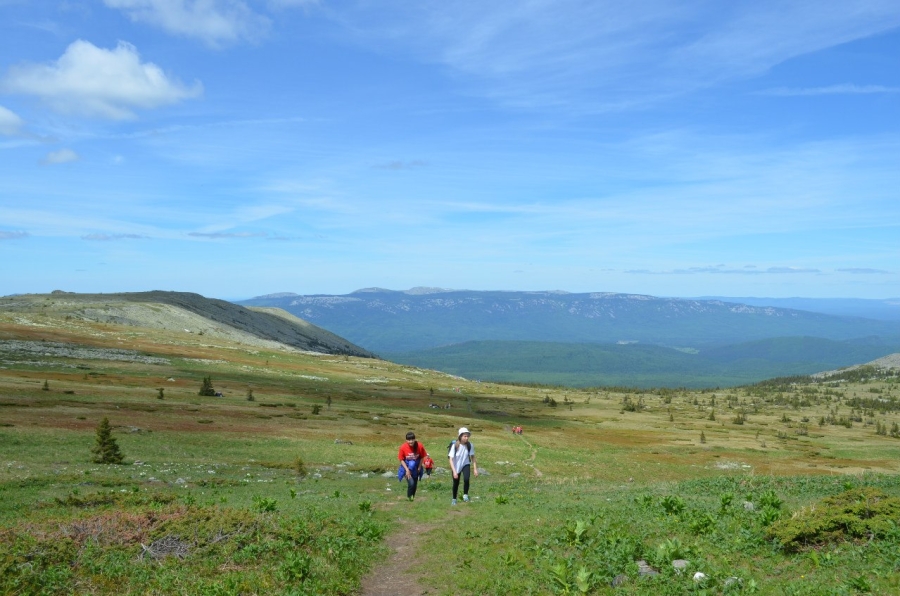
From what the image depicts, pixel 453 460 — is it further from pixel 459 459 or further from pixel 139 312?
pixel 139 312

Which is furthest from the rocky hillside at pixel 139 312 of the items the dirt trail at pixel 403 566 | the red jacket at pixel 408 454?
the dirt trail at pixel 403 566

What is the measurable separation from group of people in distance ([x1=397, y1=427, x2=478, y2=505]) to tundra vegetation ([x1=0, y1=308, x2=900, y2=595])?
1022 mm

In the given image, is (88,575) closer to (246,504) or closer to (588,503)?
(246,504)

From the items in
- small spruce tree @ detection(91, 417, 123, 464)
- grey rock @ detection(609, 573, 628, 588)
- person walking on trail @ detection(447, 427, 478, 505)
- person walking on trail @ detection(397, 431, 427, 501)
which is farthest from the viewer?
small spruce tree @ detection(91, 417, 123, 464)

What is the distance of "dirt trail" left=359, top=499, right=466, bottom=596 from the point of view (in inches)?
597

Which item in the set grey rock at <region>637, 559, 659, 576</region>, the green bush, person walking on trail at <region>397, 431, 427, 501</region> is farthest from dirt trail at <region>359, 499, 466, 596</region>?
the green bush

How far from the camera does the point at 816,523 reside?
15.2 metres

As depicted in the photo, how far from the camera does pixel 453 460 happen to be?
2423 cm

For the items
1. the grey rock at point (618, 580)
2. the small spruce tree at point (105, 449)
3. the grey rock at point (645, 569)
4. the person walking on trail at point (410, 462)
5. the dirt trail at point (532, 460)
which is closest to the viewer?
the grey rock at point (618, 580)

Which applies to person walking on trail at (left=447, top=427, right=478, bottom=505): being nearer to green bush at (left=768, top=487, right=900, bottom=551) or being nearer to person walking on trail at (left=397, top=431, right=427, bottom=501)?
person walking on trail at (left=397, top=431, right=427, bottom=501)

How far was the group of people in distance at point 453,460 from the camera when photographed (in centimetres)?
2394

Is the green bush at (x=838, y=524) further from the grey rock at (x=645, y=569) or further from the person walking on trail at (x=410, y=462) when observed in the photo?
the person walking on trail at (x=410, y=462)

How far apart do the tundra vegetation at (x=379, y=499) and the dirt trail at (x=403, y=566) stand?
8.8 inches

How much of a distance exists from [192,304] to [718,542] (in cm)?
20458
